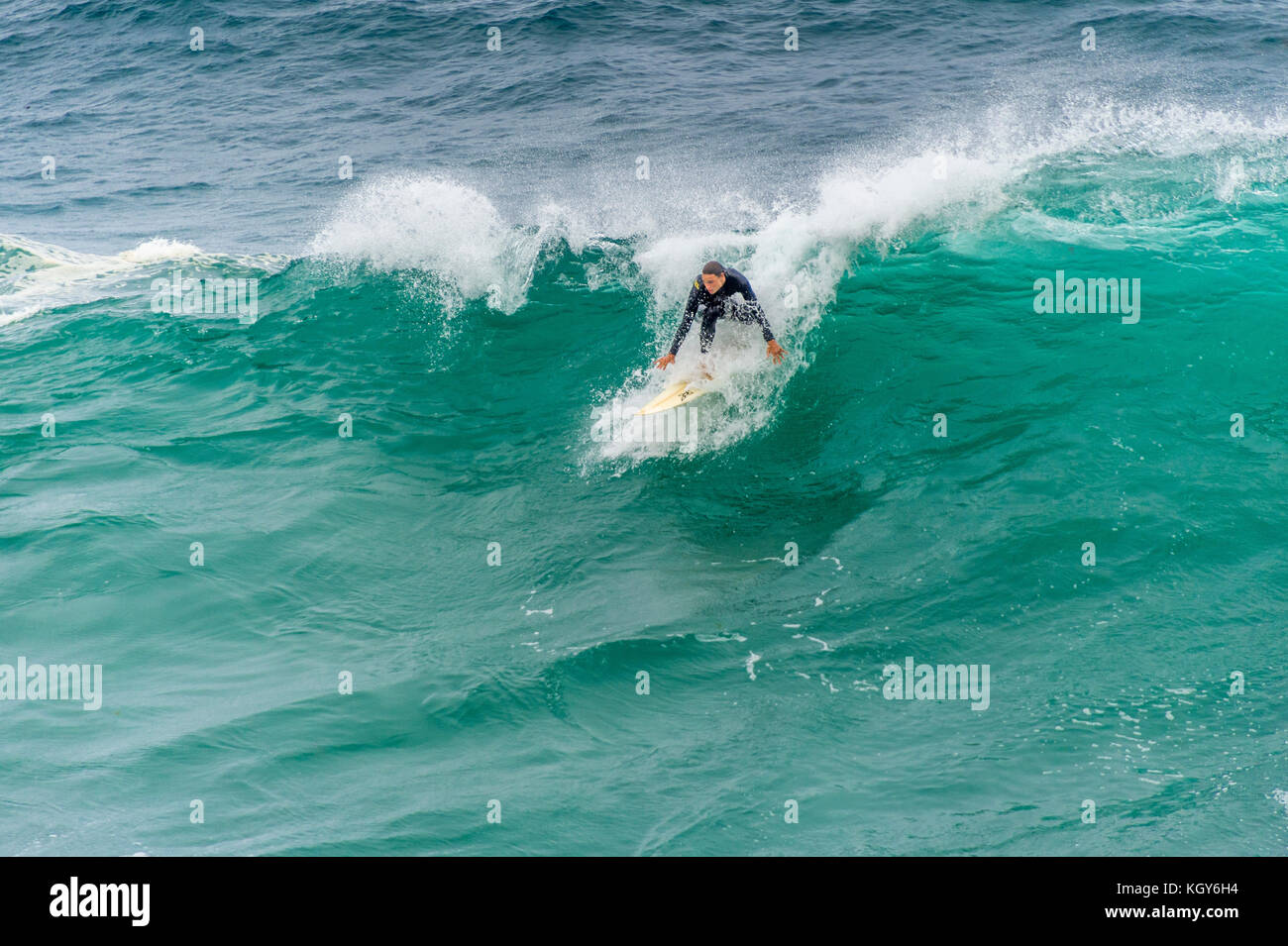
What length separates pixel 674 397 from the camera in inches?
437

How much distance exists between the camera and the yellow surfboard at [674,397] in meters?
11.0

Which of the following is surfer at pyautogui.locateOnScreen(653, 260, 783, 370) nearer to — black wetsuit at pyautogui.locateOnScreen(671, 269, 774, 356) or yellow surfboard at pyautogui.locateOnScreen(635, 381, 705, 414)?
black wetsuit at pyautogui.locateOnScreen(671, 269, 774, 356)

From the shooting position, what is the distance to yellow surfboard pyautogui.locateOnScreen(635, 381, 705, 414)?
1105 centimetres

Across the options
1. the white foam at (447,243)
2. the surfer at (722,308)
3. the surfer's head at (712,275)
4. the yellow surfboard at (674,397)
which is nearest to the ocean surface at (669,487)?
the white foam at (447,243)

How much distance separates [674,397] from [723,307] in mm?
1159

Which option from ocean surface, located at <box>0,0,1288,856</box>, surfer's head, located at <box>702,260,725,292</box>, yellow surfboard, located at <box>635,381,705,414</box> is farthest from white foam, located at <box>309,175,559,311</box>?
surfer's head, located at <box>702,260,725,292</box>

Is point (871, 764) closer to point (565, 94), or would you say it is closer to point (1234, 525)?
point (1234, 525)

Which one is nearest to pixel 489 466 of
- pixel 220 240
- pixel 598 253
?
pixel 598 253

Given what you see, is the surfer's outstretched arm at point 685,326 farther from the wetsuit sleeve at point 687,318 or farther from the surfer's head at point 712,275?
the surfer's head at point 712,275

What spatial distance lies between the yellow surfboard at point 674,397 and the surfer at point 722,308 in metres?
0.31

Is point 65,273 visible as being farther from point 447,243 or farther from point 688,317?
point 688,317

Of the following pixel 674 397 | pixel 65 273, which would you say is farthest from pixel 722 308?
pixel 65 273

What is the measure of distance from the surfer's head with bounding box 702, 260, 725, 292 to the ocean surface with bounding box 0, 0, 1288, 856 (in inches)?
48.9

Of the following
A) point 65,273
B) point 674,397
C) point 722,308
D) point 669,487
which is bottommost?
point 669,487
